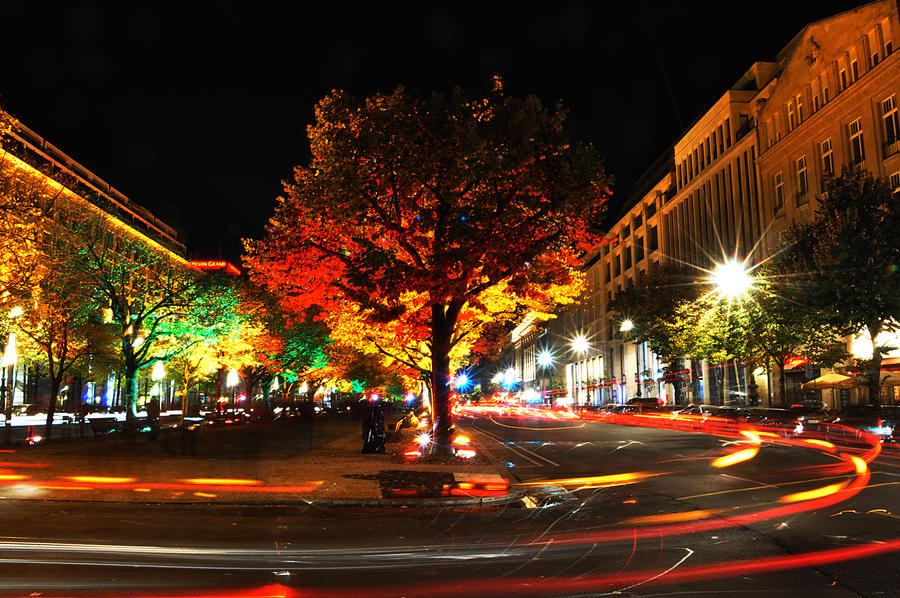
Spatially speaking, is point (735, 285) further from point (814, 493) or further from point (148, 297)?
point (148, 297)

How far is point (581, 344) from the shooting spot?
4094 inches

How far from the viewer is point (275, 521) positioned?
976cm

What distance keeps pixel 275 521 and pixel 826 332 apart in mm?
33635

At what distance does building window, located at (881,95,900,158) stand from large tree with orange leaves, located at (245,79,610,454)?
2593 centimetres

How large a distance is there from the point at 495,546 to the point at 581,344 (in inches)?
3864

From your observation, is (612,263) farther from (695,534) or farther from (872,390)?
(695,534)

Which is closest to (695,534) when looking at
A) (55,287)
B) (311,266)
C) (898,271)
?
(311,266)

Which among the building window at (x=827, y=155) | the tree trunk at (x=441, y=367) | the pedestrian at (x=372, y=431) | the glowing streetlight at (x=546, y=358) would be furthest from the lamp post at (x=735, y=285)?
the glowing streetlight at (x=546, y=358)

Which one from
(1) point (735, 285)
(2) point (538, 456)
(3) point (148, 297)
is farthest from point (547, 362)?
(2) point (538, 456)

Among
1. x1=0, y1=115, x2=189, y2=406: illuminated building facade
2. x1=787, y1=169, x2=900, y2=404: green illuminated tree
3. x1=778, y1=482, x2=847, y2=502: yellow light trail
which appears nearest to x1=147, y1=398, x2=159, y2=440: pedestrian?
x1=0, y1=115, x2=189, y2=406: illuminated building facade

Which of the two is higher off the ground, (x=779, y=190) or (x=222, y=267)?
(x=779, y=190)

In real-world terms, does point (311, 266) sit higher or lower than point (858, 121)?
lower

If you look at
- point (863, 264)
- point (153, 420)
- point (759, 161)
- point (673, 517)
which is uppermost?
point (759, 161)

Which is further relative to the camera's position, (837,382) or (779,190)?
(779,190)
